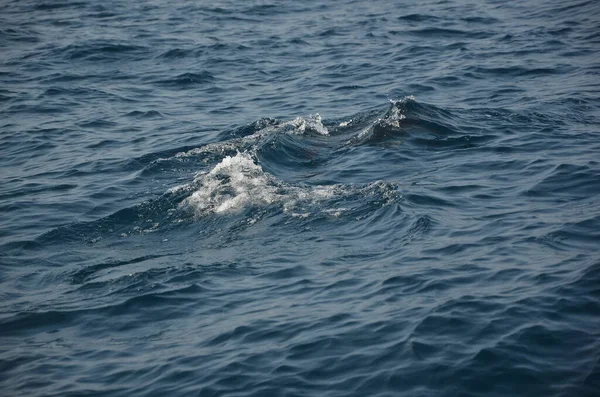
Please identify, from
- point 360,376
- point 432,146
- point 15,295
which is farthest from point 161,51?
point 360,376

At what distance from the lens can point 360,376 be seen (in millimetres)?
8883

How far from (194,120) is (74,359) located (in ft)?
35.1

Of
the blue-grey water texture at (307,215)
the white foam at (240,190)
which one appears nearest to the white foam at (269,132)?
the blue-grey water texture at (307,215)

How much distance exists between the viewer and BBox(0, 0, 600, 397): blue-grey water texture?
9414 millimetres

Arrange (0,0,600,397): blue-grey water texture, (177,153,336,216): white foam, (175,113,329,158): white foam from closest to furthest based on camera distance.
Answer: (0,0,600,397): blue-grey water texture < (177,153,336,216): white foam < (175,113,329,158): white foam

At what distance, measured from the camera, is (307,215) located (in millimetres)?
13477

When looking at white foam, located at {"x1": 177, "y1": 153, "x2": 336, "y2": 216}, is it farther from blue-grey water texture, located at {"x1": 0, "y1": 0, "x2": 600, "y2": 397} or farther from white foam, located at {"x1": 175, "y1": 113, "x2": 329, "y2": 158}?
white foam, located at {"x1": 175, "y1": 113, "x2": 329, "y2": 158}

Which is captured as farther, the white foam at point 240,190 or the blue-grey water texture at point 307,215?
the white foam at point 240,190

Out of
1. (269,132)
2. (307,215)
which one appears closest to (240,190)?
(307,215)

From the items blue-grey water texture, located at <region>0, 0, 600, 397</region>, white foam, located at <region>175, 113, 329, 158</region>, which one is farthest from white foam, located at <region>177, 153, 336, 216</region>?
white foam, located at <region>175, 113, 329, 158</region>

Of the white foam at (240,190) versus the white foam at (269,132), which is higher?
the white foam at (269,132)

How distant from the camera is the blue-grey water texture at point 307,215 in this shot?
9.41 m

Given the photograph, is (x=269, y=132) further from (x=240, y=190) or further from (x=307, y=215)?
(x=307, y=215)

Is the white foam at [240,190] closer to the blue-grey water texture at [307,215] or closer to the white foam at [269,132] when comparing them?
the blue-grey water texture at [307,215]
